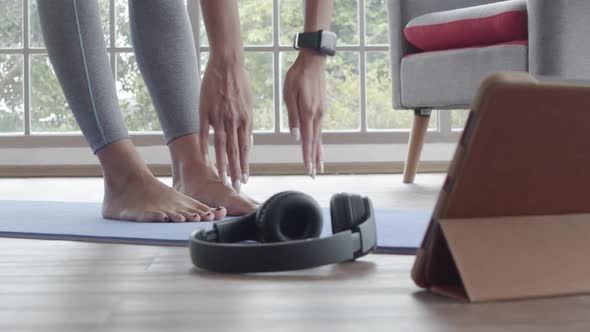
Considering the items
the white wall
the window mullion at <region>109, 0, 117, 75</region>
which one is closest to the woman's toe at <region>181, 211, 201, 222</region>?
the white wall

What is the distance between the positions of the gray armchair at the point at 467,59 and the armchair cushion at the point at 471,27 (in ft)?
0.14

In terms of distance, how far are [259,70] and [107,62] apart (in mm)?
2169

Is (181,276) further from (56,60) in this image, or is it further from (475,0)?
(475,0)

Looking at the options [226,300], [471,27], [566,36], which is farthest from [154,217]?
[471,27]

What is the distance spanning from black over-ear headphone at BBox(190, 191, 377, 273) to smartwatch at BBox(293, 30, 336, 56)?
1.23ft

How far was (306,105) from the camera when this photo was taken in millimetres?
1085

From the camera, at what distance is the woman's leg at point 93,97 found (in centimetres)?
140

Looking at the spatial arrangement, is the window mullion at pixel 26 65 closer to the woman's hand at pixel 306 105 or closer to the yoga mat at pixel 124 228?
the yoga mat at pixel 124 228

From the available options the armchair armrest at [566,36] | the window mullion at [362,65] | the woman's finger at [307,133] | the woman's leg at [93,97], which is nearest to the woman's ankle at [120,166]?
the woman's leg at [93,97]

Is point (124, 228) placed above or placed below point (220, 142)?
below

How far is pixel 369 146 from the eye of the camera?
3498 millimetres

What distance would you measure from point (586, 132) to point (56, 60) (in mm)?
1094

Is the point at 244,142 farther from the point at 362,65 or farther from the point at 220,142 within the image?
the point at 362,65

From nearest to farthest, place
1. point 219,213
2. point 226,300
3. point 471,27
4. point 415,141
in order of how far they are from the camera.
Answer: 1. point 226,300
2. point 219,213
3. point 471,27
4. point 415,141
